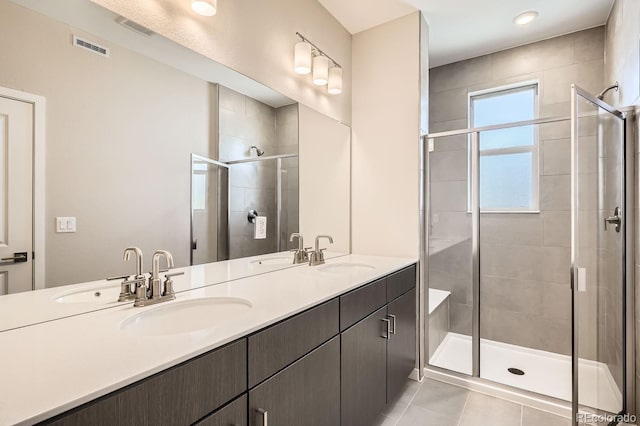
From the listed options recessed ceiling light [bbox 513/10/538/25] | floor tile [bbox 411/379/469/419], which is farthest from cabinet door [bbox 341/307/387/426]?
recessed ceiling light [bbox 513/10/538/25]

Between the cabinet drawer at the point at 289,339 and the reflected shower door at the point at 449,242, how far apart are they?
1.36 meters

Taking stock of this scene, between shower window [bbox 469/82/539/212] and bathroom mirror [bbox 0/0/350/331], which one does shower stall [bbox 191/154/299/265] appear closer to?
bathroom mirror [bbox 0/0/350/331]

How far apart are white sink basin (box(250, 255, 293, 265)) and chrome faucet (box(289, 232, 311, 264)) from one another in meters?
0.05

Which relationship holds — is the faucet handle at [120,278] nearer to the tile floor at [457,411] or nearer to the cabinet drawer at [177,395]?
the cabinet drawer at [177,395]

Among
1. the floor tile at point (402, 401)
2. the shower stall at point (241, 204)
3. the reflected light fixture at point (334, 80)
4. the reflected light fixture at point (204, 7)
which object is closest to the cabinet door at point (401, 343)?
the floor tile at point (402, 401)

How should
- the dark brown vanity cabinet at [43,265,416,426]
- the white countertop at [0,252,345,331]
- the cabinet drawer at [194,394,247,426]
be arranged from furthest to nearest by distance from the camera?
the white countertop at [0,252,345,331], the cabinet drawer at [194,394,247,426], the dark brown vanity cabinet at [43,265,416,426]

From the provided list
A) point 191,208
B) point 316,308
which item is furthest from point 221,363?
point 191,208

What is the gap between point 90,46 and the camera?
1096 millimetres

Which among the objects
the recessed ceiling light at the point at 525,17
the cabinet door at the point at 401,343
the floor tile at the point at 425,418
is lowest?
the floor tile at the point at 425,418

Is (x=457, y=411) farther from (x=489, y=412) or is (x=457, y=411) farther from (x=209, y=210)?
(x=209, y=210)

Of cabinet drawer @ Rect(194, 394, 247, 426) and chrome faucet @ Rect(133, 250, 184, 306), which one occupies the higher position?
chrome faucet @ Rect(133, 250, 184, 306)

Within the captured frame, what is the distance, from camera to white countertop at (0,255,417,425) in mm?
566

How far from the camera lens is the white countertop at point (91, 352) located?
57 cm

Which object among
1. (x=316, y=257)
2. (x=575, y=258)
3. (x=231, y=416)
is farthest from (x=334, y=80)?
(x=231, y=416)
